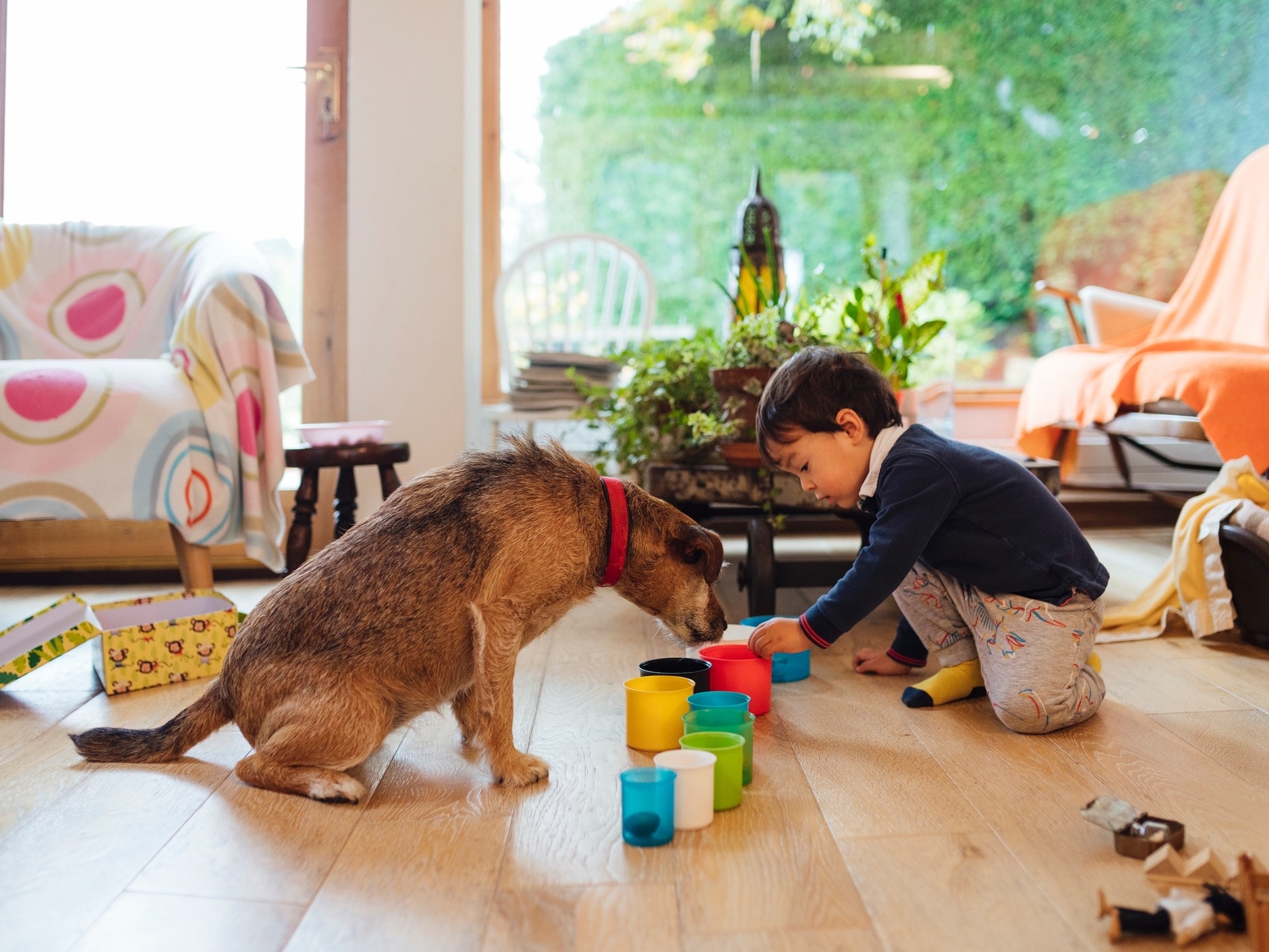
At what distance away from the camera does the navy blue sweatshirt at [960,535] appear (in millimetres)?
1830

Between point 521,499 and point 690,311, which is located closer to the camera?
point 521,499

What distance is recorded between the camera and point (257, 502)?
2.68 meters

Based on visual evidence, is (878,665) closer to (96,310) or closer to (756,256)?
(756,256)

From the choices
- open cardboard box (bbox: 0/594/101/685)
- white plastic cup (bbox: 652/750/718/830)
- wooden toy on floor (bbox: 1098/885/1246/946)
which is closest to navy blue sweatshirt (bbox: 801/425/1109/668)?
white plastic cup (bbox: 652/750/718/830)

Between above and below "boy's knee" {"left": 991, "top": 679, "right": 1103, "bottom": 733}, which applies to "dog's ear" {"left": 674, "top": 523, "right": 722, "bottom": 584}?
above

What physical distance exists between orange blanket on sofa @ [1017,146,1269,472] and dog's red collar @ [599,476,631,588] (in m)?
2.13

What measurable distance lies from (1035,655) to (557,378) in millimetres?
2237

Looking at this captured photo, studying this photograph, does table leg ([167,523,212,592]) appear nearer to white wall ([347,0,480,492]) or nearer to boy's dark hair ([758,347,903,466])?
white wall ([347,0,480,492])

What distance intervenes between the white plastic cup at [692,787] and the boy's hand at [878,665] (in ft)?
3.02

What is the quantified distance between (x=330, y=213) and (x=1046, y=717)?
3.31 m

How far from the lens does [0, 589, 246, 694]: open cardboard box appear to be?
2.13 metres

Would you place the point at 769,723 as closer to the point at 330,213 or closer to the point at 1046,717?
the point at 1046,717

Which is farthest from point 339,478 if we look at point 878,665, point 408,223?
point 878,665

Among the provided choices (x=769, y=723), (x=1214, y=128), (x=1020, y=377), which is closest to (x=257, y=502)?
(x=769, y=723)
